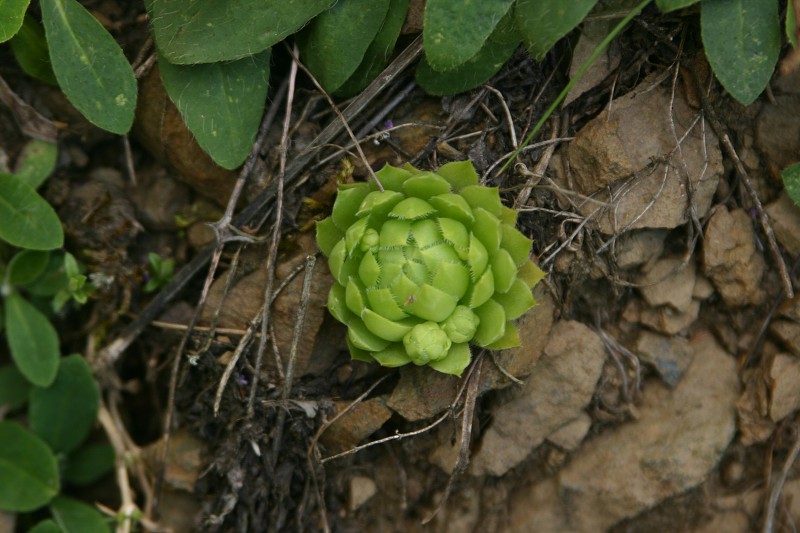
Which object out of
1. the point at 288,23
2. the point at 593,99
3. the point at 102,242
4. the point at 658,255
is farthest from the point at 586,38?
the point at 102,242

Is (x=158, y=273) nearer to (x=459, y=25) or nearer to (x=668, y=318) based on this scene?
(x=459, y=25)

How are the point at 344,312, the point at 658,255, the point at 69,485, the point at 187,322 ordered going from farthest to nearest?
the point at 69,485 < the point at 187,322 < the point at 658,255 < the point at 344,312

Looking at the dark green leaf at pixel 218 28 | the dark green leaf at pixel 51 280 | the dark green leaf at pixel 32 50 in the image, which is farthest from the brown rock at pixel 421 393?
the dark green leaf at pixel 32 50

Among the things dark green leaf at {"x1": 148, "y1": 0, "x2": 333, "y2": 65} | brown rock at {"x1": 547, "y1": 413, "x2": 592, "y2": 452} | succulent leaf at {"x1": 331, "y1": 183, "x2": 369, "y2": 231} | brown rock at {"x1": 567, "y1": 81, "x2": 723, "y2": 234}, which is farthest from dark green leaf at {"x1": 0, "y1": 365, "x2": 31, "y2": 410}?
brown rock at {"x1": 567, "y1": 81, "x2": 723, "y2": 234}

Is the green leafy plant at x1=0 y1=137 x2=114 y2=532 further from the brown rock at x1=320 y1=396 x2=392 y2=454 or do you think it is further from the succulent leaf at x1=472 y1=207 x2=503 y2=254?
the succulent leaf at x1=472 y1=207 x2=503 y2=254

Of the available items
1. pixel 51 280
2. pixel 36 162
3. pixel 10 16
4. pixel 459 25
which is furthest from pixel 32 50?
pixel 459 25

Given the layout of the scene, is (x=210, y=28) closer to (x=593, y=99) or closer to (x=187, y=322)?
(x=187, y=322)

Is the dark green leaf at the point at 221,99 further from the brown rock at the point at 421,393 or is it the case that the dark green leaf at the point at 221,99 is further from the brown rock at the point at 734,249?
the brown rock at the point at 734,249
